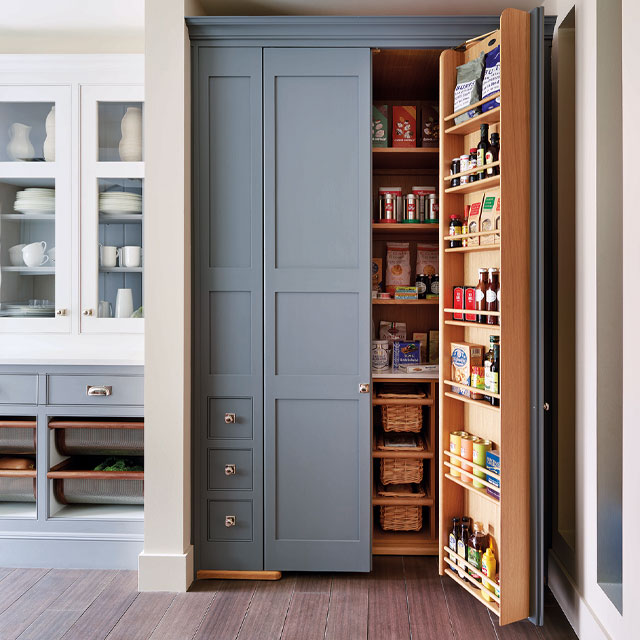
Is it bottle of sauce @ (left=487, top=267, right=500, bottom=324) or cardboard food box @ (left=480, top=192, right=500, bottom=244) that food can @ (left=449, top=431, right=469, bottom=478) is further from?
cardboard food box @ (left=480, top=192, right=500, bottom=244)

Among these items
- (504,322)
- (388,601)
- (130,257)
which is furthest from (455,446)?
(130,257)

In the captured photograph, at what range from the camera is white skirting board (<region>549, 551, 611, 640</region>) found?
1.99 m

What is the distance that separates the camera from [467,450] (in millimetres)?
2369

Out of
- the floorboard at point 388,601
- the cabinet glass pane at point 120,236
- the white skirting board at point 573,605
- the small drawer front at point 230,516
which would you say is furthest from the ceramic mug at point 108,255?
the white skirting board at point 573,605

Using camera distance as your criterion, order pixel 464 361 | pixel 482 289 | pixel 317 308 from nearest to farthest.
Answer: pixel 482 289 < pixel 464 361 < pixel 317 308

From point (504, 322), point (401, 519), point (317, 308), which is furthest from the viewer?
point (401, 519)

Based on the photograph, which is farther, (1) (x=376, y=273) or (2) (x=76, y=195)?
(1) (x=376, y=273)

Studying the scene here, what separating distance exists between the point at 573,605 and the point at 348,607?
35.1 inches

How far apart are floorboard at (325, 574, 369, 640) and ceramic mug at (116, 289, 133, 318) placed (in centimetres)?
163

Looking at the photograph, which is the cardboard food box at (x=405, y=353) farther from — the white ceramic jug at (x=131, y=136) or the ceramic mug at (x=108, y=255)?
the white ceramic jug at (x=131, y=136)

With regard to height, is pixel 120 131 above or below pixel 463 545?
above

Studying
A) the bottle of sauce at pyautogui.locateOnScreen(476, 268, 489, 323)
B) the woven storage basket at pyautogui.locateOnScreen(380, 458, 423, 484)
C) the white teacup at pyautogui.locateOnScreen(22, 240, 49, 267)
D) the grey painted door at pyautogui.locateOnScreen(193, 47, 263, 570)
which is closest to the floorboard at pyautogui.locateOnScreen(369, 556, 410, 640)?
the woven storage basket at pyautogui.locateOnScreen(380, 458, 423, 484)

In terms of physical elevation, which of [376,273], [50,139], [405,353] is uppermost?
[50,139]

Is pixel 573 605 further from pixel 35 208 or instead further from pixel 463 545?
pixel 35 208
